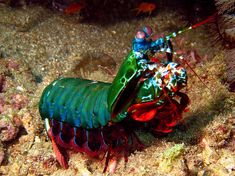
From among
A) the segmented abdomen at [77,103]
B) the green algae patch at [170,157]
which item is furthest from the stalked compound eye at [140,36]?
the green algae patch at [170,157]

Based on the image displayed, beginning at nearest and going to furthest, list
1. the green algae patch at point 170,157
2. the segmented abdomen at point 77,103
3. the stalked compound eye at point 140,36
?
the green algae patch at point 170,157 < the stalked compound eye at point 140,36 < the segmented abdomen at point 77,103

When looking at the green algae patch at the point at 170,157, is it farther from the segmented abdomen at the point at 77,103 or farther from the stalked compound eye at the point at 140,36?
the stalked compound eye at the point at 140,36

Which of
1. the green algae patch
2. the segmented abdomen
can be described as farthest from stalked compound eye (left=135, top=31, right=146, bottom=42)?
the green algae patch

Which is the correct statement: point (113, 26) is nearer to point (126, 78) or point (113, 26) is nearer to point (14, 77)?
point (14, 77)

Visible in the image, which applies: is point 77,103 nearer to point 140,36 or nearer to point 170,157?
point 140,36

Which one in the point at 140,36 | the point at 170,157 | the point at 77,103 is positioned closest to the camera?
the point at 170,157

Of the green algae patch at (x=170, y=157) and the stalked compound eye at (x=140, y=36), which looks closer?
the green algae patch at (x=170, y=157)

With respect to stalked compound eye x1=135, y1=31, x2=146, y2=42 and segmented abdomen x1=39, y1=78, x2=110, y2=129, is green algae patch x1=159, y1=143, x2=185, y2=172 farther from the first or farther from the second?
stalked compound eye x1=135, y1=31, x2=146, y2=42

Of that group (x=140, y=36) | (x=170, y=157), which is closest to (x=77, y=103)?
(x=140, y=36)
